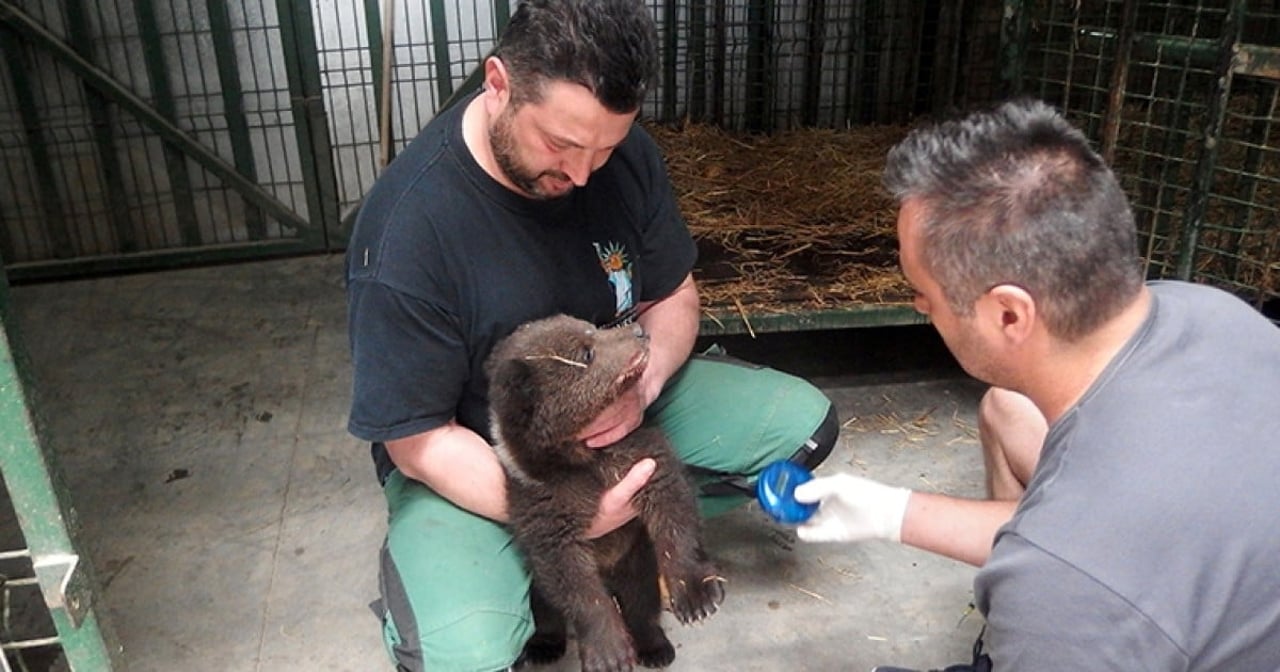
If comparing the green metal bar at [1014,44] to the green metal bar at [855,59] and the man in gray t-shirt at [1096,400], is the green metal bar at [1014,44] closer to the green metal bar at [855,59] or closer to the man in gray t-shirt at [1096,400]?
the green metal bar at [855,59]

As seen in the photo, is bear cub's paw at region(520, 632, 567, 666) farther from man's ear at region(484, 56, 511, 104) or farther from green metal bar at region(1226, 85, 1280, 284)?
green metal bar at region(1226, 85, 1280, 284)

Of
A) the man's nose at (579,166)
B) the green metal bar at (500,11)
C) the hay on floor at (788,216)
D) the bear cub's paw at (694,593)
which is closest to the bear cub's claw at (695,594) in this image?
the bear cub's paw at (694,593)

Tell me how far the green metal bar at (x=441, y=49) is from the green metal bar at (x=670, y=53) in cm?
135

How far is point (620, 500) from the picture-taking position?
2.45m

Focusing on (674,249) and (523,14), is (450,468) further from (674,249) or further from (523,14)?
(523,14)

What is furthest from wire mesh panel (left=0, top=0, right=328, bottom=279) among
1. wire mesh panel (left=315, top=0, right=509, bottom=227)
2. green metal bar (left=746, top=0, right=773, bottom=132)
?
green metal bar (left=746, top=0, right=773, bottom=132)

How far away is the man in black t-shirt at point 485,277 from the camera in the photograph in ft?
7.05

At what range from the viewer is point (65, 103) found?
5.86 meters

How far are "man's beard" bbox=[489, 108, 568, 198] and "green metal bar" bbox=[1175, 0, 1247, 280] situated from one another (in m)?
2.54

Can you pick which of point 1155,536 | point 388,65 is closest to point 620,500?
A: point 1155,536

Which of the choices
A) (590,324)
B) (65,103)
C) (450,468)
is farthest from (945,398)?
(65,103)

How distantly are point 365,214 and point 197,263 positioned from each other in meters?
4.35

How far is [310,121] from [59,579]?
457cm

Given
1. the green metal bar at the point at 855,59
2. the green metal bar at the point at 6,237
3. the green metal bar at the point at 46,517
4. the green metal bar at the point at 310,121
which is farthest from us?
the green metal bar at the point at 855,59
